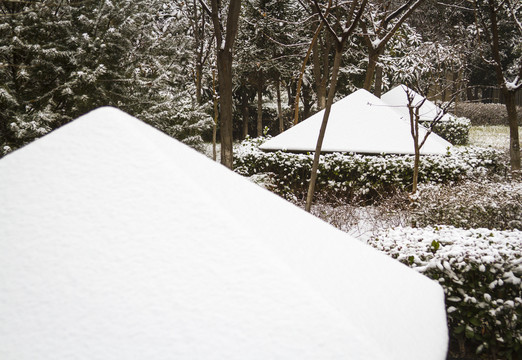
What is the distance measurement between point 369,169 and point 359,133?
1.53m

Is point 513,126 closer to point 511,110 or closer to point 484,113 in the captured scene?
point 511,110

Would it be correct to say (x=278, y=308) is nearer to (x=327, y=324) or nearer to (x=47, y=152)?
(x=327, y=324)

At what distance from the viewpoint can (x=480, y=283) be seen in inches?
138

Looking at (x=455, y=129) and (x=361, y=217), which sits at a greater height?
(x=455, y=129)

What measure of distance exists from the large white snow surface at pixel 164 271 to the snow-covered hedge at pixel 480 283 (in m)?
2.35

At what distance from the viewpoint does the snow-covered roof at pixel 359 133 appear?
934 centimetres

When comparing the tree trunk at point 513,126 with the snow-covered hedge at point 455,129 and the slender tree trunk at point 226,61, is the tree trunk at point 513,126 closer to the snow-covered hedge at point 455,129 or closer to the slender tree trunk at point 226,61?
the slender tree trunk at point 226,61

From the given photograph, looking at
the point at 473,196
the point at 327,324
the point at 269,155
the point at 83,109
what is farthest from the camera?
the point at 83,109

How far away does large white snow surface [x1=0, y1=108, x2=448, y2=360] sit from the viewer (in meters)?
1.04

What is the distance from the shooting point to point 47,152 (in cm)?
Result: 141

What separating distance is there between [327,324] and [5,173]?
1162mm

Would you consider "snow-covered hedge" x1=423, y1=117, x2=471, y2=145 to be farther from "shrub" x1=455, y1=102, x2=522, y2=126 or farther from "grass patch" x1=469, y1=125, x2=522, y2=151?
"shrub" x1=455, y1=102, x2=522, y2=126

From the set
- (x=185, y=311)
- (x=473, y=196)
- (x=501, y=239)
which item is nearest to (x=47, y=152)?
(x=185, y=311)

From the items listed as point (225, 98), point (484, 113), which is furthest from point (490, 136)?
point (225, 98)
